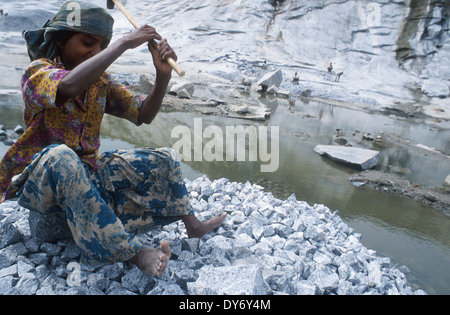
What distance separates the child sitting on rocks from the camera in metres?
1.26

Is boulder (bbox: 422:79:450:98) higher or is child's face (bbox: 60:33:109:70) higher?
child's face (bbox: 60:33:109:70)

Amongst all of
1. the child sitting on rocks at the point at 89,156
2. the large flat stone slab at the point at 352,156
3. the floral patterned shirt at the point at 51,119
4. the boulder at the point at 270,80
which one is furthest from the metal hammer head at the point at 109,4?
the boulder at the point at 270,80

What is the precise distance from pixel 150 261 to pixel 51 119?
0.83 meters

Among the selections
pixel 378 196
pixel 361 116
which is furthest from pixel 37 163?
pixel 361 116

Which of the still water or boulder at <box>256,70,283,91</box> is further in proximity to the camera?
boulder at <box>256,70,283,91</box>

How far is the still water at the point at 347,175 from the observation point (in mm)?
2764

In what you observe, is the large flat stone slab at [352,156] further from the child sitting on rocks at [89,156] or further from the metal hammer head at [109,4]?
the metal hammer head at [109,4]

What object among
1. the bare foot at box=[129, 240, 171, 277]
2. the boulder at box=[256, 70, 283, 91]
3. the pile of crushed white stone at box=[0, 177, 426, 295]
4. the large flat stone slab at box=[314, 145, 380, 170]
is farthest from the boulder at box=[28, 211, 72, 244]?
the boulder at box=[256, 70, 283, 91]

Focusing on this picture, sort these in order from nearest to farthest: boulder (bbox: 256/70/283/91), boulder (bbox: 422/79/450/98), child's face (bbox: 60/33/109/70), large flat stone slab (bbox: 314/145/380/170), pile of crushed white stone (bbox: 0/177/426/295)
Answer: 1. pile of crushed white stone (bbox: 0/177/426/295)
2. child's face (bbox: 60/33/109/70)
3. large flat stone slab (bbox: 314/145/380/170)
4. boulder (bbox: 256/70/283/91)
5. boulder (bbox: 422/79/450/98)

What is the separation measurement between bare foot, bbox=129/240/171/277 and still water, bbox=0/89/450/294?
1.98 m

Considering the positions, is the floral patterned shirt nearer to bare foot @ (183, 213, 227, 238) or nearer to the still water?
bare foot @ (183, 213, 227, 238)

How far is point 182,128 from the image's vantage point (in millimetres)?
5625

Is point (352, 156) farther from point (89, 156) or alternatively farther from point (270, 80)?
point (270, 80)
